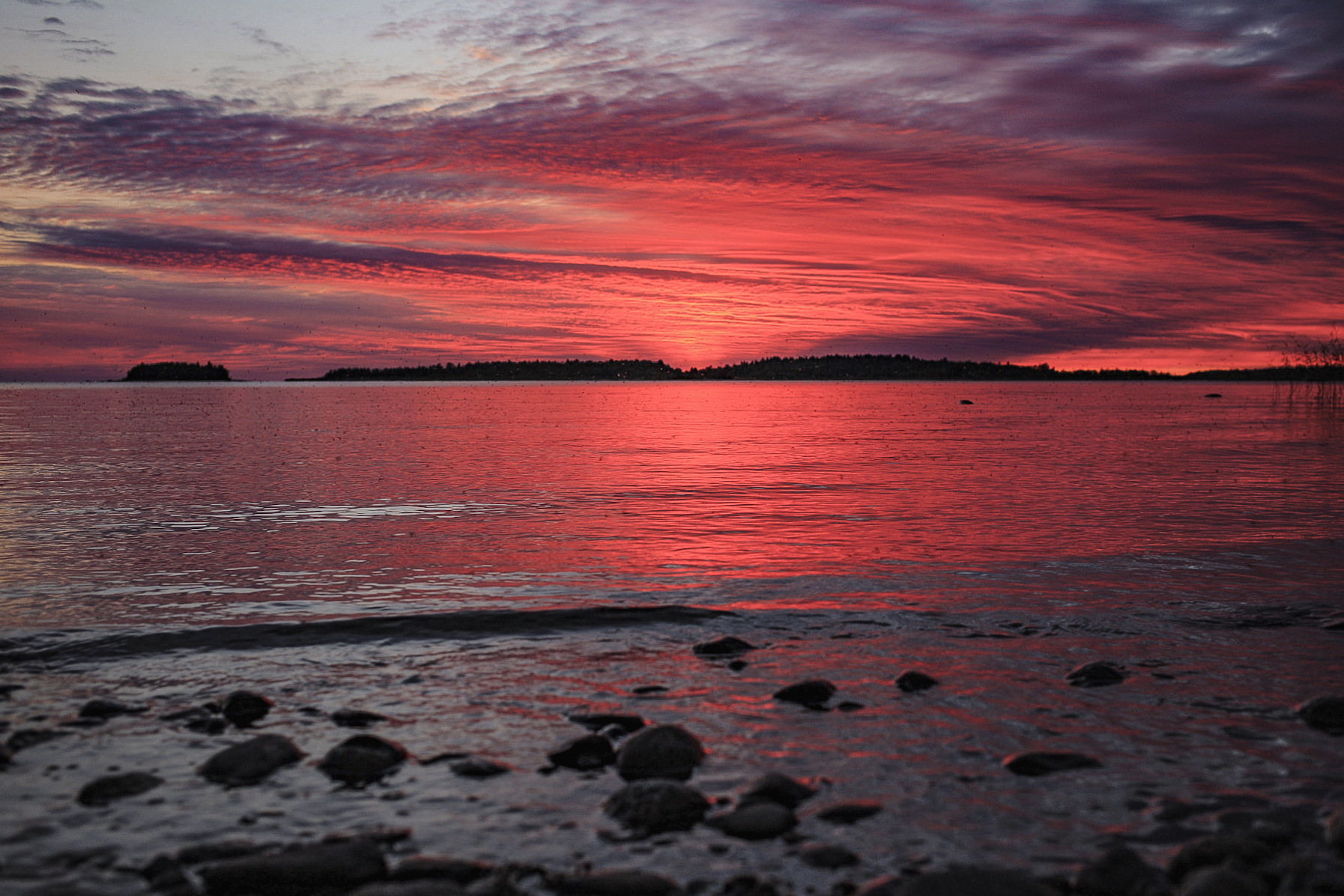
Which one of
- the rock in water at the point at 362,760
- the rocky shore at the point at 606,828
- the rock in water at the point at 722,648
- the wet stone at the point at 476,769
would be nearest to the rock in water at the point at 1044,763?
the rocky shore at the point at 606,828

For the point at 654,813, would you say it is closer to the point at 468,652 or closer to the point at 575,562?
the point at 468,652

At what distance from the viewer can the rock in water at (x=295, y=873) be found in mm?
6172

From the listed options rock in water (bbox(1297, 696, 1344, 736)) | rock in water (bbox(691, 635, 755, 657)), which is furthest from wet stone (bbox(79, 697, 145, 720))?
rock in water (bbox(1297, 696, 1344, 736))

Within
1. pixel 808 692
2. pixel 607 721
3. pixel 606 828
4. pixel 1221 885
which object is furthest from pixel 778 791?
pixel 1221 885

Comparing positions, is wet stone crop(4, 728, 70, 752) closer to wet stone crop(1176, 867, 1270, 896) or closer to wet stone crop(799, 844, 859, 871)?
wet stone crop(799, 844, 859, 871)

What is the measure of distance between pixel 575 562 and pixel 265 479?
19.7 m

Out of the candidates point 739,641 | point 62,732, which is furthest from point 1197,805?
point 62,732

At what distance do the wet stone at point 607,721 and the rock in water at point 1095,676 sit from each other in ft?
17.5

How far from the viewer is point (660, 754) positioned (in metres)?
8.26

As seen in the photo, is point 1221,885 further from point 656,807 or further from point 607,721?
point 607,721

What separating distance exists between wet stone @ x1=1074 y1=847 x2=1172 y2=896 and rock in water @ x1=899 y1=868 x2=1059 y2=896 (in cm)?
30

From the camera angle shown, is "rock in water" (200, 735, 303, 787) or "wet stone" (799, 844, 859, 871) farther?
"rock in water" (200, 735, 303, 787)

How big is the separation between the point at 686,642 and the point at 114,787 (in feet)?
23.2

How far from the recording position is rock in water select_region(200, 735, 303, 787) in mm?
8039
